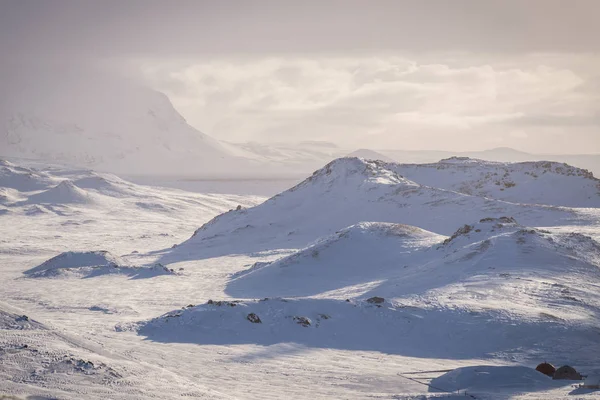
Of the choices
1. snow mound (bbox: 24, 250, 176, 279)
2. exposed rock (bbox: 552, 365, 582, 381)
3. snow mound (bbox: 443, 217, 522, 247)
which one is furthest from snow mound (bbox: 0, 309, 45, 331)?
snow mound (bbox: 443, 217, 522, 247)

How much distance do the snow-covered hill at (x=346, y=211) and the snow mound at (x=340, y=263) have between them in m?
10.8

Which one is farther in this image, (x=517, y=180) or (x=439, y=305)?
(x=517, y=180)

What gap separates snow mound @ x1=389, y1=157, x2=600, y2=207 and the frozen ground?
2.97 ft

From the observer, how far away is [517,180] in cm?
7169

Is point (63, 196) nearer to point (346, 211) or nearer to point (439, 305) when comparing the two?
point (346, 211)

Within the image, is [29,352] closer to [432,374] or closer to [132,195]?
[432,374]

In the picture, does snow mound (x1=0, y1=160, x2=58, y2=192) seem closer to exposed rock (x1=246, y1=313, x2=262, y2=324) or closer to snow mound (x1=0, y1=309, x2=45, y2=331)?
exposed rock (x1=246, y1=313, x2=262, y2=324)

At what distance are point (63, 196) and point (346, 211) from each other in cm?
6782

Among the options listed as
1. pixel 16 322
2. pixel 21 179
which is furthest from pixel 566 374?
pixel 21 179

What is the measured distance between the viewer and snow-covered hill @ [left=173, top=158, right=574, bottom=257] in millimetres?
56438

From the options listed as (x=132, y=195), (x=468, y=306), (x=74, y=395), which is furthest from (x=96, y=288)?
(x=132, y=195)

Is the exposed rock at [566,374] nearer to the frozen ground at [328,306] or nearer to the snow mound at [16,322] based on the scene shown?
the frozen ground at [328,306]

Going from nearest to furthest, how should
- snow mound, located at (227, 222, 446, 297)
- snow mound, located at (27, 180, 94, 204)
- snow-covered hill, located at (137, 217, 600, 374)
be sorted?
snow-covered hill, located at (137, 217, 600, 374) < snow mound, located at (227, 222, 446, 297) < snow mound, located at (27, 180, 94, 204)

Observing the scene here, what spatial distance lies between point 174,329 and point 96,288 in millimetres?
16441
